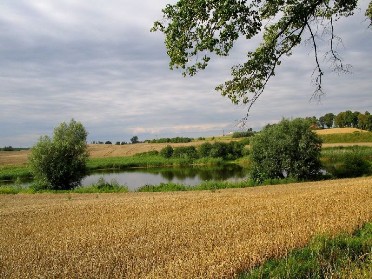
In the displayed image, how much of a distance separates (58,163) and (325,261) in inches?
1814

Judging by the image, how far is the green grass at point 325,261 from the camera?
256 inches

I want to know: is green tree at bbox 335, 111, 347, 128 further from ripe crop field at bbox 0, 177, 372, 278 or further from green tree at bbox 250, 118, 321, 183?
ripe crop field at bbox 0, 177, 372, 278

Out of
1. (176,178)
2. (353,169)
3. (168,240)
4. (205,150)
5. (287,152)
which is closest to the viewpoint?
(168,240)

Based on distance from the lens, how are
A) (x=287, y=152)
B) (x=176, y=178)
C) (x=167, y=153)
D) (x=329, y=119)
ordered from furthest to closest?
1. (x=329, y=119)
2. (x=167, y=153)
3. (x=176, y=178)
4. (x=287, y=152)

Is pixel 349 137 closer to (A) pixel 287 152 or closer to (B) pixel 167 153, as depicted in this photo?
(B) pixel 167 153

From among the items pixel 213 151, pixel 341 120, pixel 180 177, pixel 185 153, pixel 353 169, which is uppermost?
pixel 341 120

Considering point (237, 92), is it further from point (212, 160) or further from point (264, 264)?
point (212, 160)

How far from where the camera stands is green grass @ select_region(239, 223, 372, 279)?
6.50m

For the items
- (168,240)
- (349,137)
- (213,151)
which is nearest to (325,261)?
(168,240)

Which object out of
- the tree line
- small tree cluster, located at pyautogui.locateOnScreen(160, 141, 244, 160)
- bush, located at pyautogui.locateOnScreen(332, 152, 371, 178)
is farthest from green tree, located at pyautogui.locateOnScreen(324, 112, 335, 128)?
bush, located at pyautogui.locateOnScreen(332, 152, 371, 178)

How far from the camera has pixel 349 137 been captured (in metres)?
99.1

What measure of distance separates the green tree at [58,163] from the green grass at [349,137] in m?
69.9

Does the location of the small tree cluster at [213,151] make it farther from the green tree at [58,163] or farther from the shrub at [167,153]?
the green tree at [58,163]

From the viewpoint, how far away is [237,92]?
44.6 ft
